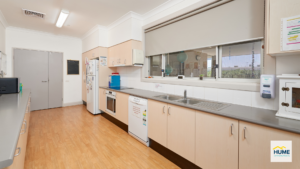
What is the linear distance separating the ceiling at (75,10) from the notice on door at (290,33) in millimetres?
2172

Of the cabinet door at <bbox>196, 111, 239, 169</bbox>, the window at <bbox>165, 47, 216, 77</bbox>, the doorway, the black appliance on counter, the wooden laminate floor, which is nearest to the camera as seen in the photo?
the cabinet door at <bbox>196, 111, 239, 169</bbox>

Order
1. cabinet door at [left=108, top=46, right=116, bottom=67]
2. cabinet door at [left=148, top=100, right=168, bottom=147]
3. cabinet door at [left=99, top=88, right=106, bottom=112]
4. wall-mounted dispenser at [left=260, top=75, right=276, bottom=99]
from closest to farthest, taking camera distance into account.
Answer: wall-mounted dispenser at [left=260, top=75, right=276, bottom=99] → cabinet door at [left=148, top=100, right=168, bottom=147] → cabinet door at [left=99, top=88, right=106, bottom=112] → cabinet door at [left=108, top=46, right=116, bottom=67]

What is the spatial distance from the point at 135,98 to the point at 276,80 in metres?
2.12

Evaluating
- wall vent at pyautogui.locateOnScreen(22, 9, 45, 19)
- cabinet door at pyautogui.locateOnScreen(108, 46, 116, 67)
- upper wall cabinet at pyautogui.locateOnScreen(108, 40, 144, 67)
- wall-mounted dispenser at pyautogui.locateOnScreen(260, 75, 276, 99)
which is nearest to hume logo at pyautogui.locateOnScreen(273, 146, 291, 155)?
wall-mounted dispenser at pyautogui.locateOnScreen(260, 75, 276, 99)

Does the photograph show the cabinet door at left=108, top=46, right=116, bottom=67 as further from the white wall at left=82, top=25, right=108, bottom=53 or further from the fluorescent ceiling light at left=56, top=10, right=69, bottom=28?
the fluorescent ceiling light at left=56, top=10, right=69, bottom=28

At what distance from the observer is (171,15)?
2.76 m

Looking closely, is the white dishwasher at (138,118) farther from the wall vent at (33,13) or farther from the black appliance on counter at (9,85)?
the wall vent at (33,13)

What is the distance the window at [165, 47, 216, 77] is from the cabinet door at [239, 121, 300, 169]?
48.5 inches

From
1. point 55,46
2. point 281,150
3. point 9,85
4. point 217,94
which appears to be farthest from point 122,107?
point 55,46

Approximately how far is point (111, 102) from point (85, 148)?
136 cm

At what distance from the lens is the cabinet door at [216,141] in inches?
56.2

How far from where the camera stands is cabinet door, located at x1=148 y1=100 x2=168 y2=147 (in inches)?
86.1

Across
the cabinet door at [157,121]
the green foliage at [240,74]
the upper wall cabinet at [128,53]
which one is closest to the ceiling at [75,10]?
the upper wall cabinet at [128,53]

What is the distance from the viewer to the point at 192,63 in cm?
270
